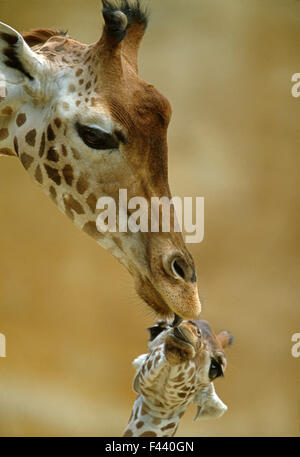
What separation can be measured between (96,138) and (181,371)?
0.76 meters

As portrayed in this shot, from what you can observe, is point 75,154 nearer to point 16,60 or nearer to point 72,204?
point 72,204

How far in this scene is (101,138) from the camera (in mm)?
1772

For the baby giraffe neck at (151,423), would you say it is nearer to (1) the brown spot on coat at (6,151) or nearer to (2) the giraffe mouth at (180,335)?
(2) the giraffe mouth at (180,335)

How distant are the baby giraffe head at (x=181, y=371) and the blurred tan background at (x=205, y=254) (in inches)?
114

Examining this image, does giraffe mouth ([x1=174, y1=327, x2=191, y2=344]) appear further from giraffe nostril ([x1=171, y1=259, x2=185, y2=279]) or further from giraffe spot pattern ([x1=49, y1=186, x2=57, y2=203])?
giraffe spot pattern ([x1=49, y1=186, x2=57, y2=203])

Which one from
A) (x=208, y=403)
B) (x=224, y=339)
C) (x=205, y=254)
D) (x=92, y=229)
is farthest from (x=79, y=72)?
(x=205, y=254)

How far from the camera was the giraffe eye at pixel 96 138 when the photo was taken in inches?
69.6

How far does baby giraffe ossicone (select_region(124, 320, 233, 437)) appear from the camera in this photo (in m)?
2.02

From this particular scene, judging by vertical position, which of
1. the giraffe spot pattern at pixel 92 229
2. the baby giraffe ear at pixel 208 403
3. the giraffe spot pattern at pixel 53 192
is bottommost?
the baby giraffe ear at pixel 208 403

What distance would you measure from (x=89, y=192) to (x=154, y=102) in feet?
0.99

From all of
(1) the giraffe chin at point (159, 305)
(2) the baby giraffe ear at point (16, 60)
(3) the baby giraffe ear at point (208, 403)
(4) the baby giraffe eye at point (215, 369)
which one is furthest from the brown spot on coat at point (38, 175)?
(3) the baby giraffe ear at point (208, 403)

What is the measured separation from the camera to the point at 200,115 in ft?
17.4

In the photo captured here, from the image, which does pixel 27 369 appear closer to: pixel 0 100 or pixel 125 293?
pixel 125 293

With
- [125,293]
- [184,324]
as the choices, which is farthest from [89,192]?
[125,293]
